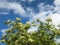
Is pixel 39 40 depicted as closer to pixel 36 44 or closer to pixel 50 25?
pixel 36 44

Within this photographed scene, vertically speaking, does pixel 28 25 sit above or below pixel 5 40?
above

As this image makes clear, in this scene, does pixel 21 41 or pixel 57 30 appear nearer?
pixel 21 41

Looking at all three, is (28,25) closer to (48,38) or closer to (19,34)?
(19,34)

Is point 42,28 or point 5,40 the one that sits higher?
point 42,28

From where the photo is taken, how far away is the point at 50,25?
1967 cm

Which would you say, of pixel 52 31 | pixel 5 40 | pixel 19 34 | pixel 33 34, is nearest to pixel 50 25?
pixel 52 31

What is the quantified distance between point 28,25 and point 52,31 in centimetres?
255

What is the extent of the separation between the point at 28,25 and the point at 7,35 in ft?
7.72

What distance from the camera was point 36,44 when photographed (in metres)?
18.1

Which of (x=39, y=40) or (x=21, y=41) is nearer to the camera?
(x=21, y=41)

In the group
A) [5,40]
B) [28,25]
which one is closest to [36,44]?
[28,25]

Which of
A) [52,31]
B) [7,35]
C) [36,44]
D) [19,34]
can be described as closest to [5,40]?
[7,35]

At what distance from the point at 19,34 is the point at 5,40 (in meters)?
1.75

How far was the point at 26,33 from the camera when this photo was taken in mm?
18078
